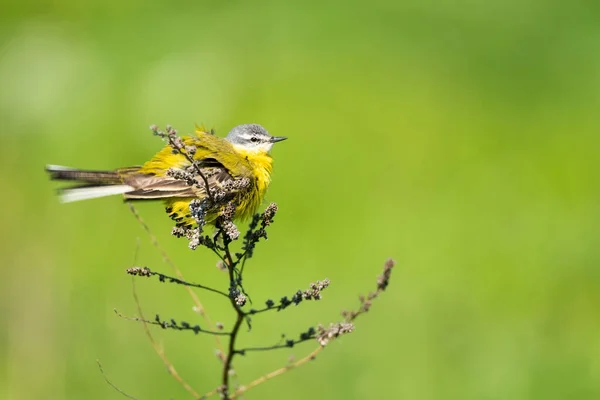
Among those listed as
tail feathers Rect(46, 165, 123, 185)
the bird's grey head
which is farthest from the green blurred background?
the bird's grey head

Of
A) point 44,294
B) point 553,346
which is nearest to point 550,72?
point 553,346

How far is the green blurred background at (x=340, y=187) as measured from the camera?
722 centimetres

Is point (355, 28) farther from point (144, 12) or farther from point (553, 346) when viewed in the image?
point (553, 346)

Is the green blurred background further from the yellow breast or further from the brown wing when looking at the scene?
the yellow breast

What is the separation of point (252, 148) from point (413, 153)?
534 cm

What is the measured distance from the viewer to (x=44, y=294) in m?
6.38

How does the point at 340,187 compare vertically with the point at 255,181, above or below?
above

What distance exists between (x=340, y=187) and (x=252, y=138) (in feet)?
14.3

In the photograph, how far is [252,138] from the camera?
593cm

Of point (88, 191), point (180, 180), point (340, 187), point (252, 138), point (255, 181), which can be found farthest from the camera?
point (340, 187)

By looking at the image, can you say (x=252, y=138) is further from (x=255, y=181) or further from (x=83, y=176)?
(x=83, y=176)

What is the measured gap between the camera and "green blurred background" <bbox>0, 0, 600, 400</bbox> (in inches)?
284

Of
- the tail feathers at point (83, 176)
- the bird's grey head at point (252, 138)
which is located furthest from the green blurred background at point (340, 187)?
the bird's grey head at point (252, 138)

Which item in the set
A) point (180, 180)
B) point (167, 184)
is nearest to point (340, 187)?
point (167, 184)
